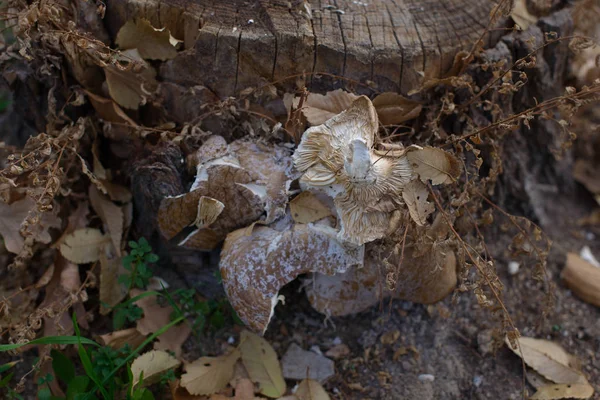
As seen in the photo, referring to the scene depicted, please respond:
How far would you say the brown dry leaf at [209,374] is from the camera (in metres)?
1.98

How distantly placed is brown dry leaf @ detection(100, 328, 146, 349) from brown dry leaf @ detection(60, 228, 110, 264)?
0.34 m

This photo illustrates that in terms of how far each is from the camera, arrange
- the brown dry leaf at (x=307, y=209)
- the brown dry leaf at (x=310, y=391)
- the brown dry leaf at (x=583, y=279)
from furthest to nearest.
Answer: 1. the brown dry leaf at (x=583, y=279)
2. the brown dry leaf at (x=310, y=391)
3. the brown dry leaf at (x=307, y=209)

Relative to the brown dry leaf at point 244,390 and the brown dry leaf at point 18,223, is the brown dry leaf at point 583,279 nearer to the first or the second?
the brown dry leaf at point 244,390

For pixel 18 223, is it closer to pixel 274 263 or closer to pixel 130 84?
pixel 130 84

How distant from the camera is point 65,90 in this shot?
2.16m

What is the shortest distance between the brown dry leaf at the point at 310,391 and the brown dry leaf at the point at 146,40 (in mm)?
1364

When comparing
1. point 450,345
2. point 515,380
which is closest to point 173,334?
point 450,345

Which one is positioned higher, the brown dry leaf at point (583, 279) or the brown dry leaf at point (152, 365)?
the brown dry leaf at point (583, 279)

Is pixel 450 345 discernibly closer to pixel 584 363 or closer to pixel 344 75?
pixel 584 363

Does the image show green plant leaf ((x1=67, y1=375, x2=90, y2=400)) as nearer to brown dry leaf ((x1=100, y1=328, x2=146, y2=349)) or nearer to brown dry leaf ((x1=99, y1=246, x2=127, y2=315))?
brown dry leaf ((x1=100, y1=328, x2=146, y2=349))

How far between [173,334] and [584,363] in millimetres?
1705

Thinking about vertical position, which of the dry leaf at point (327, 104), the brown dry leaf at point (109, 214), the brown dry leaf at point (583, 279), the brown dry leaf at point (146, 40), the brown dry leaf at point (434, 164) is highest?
the brown dry leaf at point (146, 40)

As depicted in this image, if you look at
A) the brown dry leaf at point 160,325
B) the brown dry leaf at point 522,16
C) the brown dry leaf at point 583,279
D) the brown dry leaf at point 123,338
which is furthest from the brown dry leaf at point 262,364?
the brown dry leaf at point 522,16

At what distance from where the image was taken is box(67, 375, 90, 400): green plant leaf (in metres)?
1.84
